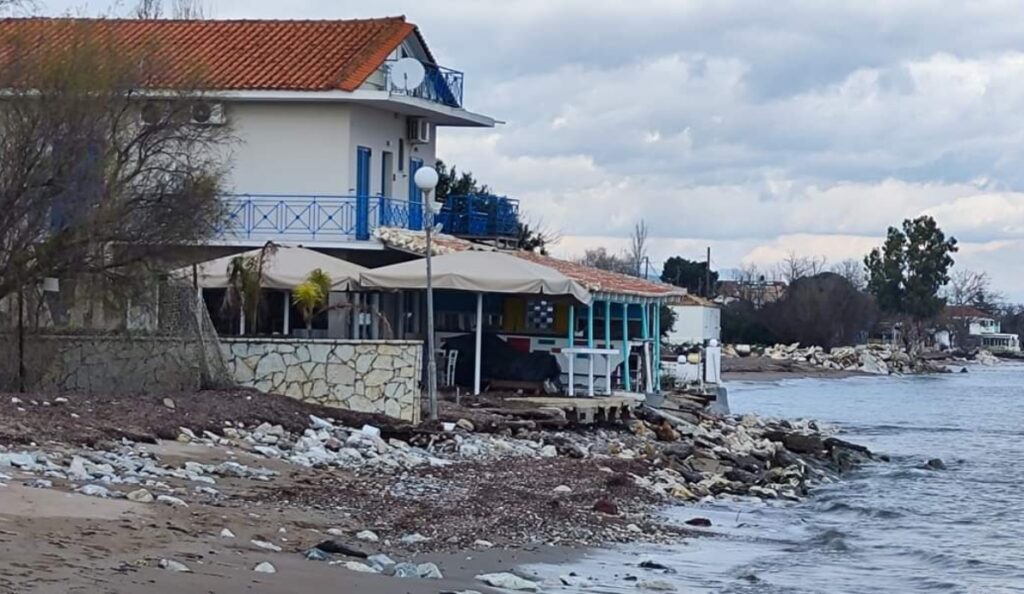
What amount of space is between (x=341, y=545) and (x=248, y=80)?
69.9ft

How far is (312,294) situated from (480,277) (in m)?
3.04

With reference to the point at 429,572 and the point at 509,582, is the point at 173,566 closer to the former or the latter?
the point at 429,572

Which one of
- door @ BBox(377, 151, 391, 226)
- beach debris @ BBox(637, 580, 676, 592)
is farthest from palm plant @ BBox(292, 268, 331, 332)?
beach debris @ BBox(637, 580, 676, 592)

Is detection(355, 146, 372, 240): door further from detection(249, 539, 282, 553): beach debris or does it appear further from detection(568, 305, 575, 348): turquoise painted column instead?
detection(249, 539, 282, 553): beach debris

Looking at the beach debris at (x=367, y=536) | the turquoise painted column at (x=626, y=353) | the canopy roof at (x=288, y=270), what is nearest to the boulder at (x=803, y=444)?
the turquoise painted column at (x=626, y=353)

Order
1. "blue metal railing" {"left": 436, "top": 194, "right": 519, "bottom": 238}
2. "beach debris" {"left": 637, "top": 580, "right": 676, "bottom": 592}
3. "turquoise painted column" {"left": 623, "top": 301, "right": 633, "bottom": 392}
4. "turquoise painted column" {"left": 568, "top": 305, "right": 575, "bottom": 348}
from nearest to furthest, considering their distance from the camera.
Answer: "beach debris" {"left": 637, "top": 580, "right": 676, "bottom": 592} → "turquoise painted column" {"left": 568, "top": 305, "right": 575, "bottom": 348} → "turquoise painted column" {"left": 623, "top": 301, "right": 633, "bottom": 392} → "blue metal railing" {"left": 436, "top": 194, "right": 519, "bottom": 238}

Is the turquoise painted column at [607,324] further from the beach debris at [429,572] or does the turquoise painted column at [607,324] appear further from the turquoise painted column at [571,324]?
the beach debris at [429,572]

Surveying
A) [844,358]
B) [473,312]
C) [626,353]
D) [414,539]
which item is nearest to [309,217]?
[473,312]

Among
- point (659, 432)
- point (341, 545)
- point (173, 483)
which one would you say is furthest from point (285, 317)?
point (341, 545)

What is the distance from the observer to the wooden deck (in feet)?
94.6

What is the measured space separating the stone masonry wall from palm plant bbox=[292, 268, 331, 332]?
224 cm

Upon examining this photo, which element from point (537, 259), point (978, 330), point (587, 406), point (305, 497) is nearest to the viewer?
point (305, 497)

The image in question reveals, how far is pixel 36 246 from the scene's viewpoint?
22172 millimetres

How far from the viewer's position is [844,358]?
115000mm
